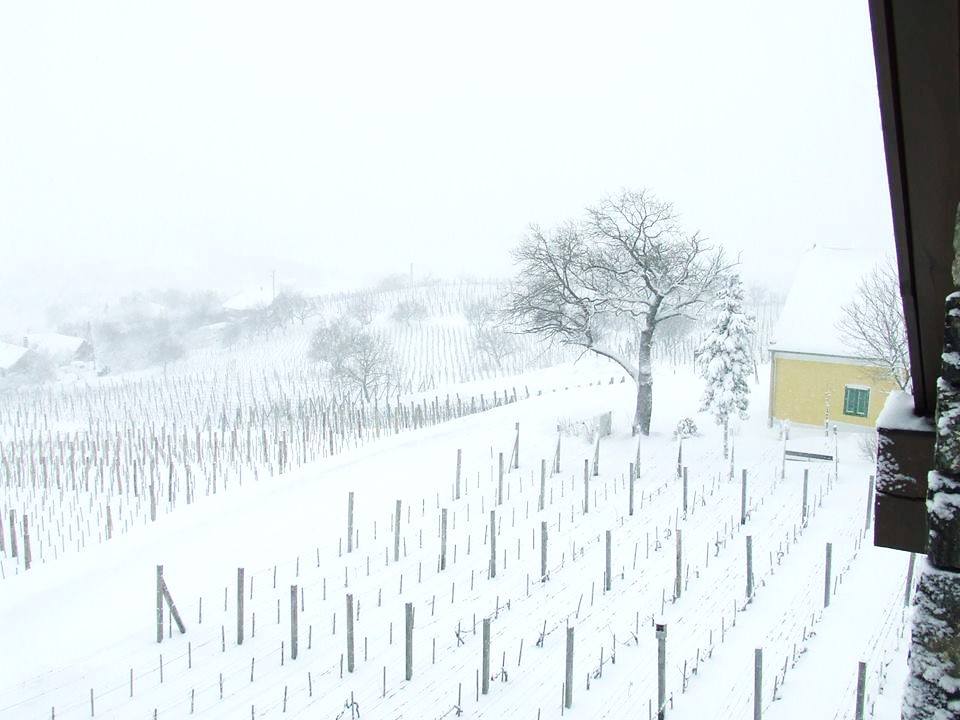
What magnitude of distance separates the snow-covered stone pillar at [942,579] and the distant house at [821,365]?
2050 centimetres

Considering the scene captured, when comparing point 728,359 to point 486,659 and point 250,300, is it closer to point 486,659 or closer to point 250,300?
point 486,659

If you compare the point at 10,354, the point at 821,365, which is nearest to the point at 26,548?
the point at 821,365

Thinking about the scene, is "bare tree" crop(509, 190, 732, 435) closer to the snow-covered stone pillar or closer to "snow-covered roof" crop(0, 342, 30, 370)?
the snow-covered stone pillar

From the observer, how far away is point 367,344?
39.0 meters

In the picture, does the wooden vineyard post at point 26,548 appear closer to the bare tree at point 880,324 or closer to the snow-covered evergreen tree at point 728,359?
the snow-covered evergreen tree at point 728,359

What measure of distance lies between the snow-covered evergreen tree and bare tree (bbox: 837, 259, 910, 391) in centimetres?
283

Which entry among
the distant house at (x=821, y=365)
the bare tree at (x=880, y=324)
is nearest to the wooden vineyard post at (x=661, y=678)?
the bare tree at (x=880, y=324)

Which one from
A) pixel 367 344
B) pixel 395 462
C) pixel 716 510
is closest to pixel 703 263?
pixel 716 510

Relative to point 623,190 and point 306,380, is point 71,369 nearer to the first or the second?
point 306,380

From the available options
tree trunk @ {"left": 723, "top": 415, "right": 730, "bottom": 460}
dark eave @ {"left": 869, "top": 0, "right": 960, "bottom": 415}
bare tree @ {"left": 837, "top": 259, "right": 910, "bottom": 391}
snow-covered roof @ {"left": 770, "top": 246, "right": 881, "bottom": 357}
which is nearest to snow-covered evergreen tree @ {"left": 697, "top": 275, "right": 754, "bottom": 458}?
tree trunk @ {"left": 723, "top": 415, "right": 730, "bottom": 460}

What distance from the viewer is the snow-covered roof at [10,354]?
51562 millimetres

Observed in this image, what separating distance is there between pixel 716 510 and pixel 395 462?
7587mm

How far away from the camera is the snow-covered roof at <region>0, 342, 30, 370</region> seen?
169 ft

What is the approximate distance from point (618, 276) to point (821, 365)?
22.4 ft
